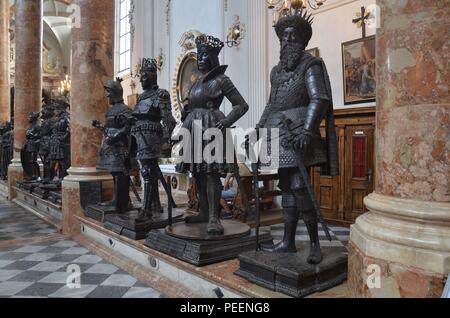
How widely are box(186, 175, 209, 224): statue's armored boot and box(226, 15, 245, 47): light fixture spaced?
5.54 m

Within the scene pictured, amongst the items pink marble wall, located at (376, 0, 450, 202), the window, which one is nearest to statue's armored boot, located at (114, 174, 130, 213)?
pink marble wall, located at (376, 0, 450, 202)

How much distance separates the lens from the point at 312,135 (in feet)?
8.52

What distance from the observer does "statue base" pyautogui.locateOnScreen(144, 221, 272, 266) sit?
3.26 meters

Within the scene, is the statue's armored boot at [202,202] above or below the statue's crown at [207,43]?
below

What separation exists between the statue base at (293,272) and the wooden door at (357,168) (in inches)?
152

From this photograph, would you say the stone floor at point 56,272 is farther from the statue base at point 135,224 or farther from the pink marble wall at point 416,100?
the pink marble wall at point 416,100

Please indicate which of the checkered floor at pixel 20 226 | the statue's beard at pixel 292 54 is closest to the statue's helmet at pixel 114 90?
the checkered floor at pixel 20 226

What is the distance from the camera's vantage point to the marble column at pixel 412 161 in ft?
6.74

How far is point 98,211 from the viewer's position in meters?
5.33

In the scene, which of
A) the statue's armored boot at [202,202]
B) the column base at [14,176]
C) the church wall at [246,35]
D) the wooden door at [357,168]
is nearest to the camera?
the statue's armored boot at [202,202]

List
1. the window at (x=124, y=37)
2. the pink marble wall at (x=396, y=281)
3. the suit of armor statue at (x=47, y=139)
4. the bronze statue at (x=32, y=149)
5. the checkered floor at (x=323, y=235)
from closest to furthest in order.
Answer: the pink marble wall at (x=396, y=281) < the checkered floor at (x=323, y=235) < the suit of armor statue at (x=47, y=139) < the bronze statue at (x=32, y=149) < the window at (x=124, y=37)

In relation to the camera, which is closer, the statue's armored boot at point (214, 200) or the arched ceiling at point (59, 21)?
the statue's armored boot at point (214, 200)
